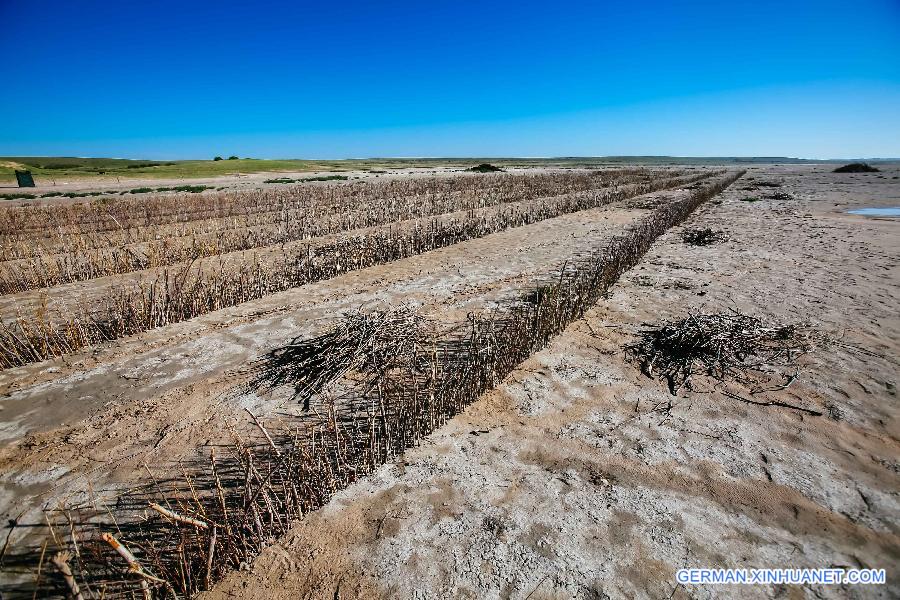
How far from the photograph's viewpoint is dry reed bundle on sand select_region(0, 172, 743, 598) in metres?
2.49

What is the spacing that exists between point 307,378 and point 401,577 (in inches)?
105

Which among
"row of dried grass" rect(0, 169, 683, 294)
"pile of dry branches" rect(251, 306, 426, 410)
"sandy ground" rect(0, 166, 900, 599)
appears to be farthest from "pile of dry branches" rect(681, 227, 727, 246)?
"pile of dry branches" rect(251, 306, 426, 410)

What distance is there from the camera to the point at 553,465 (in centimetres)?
347

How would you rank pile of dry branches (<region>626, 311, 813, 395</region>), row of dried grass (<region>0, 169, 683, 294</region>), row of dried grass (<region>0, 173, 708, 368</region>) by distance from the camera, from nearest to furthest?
pile of dry branches (<region>626, 311, 813, 395</region>)
row of dried grass (<region>0, 173, 708, 368</region>)
row of dried grass (<region>0, 169, 683, 294</region>)

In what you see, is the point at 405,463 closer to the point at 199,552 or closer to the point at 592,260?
the point at 199,552

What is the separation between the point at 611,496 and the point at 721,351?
9.93 feet

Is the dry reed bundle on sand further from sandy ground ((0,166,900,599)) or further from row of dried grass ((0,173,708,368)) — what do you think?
row of dried grass ((0,173,708,368))

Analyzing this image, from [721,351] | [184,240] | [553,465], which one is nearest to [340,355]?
[553,465]

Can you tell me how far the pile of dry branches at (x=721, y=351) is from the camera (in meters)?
4.86

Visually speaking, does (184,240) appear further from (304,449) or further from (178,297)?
(304,449)

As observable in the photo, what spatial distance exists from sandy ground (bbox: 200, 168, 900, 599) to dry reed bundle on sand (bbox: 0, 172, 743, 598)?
184 millimetres

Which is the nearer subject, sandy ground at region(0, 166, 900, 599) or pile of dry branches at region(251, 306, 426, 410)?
sandy ground at region(0, 166, 900, 599)

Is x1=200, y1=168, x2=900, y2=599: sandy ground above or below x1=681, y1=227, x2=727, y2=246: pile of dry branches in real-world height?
below

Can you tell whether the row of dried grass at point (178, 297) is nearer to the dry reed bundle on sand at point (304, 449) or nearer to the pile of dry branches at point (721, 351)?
the dry reed bundle on sand at point (304, 449)
